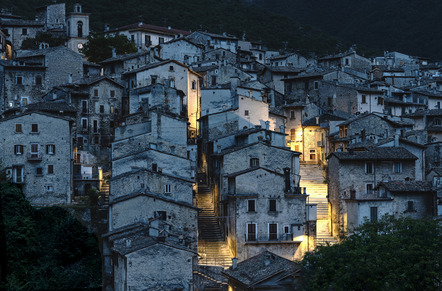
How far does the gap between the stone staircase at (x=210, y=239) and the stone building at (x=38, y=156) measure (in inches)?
385

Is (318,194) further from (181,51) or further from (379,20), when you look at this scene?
(379,20)

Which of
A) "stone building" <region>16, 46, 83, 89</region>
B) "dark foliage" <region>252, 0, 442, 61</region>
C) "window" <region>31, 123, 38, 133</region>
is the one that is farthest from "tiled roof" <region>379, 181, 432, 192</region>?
"dark foliage" <region>252, 0, 442, 61</region>

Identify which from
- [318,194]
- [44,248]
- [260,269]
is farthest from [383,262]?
[44,248]

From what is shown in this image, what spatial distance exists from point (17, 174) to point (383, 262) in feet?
93.2

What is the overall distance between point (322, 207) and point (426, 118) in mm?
21075

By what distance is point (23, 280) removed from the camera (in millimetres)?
54656

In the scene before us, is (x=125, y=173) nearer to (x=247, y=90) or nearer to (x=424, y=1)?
(x=247, y=90)

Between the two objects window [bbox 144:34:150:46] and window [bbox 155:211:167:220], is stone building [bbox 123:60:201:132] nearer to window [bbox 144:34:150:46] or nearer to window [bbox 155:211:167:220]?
window [bbox 155:211:167:220]

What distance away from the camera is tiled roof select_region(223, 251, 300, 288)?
2003 inches

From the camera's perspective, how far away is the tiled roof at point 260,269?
50.9 m

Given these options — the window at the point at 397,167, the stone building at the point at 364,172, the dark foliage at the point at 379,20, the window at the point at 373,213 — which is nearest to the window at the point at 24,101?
the stone building at the point at 364,172

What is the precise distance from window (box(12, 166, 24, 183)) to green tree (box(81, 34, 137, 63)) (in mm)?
33708

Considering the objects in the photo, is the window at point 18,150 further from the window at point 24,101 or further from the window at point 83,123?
the window at point 24,101

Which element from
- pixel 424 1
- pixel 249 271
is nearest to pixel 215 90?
pixel 249 271
